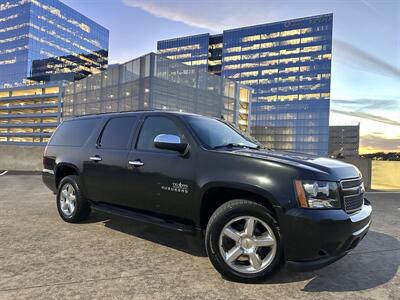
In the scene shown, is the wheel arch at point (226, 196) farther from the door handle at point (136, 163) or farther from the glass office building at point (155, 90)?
the glass office building at point (155, 90)

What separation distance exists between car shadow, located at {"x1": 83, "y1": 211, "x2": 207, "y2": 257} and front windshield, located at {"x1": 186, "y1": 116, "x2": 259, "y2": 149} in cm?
119

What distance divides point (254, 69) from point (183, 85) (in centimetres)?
11912

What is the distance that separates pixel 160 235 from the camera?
4.99 metres

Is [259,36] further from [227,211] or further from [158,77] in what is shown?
[227,211]

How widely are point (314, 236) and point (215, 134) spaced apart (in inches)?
72.1

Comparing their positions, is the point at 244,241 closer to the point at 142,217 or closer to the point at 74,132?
the point at 142,217

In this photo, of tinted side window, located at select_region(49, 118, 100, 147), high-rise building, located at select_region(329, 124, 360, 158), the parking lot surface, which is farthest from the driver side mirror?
high-rise building, located at select_region(329, 124, 360, 158)

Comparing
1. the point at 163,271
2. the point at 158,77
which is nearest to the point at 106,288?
the point at 163,271

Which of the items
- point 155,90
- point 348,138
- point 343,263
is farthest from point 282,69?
point 343,263

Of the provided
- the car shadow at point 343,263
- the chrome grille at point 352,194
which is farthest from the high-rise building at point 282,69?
the chrome grille at point 352,194

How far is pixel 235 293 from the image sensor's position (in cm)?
310

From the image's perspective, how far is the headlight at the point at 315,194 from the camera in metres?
3.09

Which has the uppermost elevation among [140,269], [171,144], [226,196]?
[171,144]

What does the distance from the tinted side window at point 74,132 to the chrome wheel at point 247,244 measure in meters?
3.10
